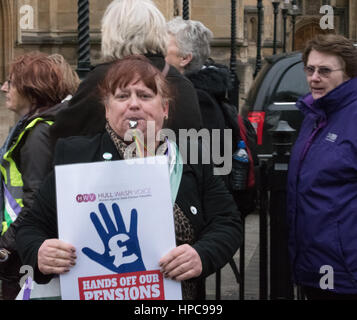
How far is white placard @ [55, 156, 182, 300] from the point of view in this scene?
2707 mm

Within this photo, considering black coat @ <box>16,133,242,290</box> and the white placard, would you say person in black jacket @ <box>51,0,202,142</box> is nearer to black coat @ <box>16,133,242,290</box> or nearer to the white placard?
black coat @ <box>16,133,242,290</box>

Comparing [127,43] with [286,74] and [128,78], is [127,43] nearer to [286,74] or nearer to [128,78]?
[128,78]

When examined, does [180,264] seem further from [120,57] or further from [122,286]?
[120,57]

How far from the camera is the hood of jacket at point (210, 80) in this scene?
4.50 m

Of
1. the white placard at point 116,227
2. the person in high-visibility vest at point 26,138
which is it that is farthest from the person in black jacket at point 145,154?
the person in high-visibility vest at point 26,138

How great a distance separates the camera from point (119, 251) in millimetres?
2717

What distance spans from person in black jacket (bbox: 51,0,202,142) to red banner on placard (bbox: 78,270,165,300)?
83cm

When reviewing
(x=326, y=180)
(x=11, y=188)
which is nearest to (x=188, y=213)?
(x=326, y=180)

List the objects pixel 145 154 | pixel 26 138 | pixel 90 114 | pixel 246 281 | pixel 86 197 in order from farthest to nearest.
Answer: pixel 246 281
pixel 26 138
pixel 90 114
pixel 145 154
pixel 86 197

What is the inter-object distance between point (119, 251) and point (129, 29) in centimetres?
118

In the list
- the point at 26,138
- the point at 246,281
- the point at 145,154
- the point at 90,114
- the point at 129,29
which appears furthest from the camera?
the point at 246,281

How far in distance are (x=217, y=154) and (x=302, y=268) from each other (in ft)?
3.51

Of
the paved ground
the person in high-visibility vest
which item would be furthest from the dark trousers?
the paved ground

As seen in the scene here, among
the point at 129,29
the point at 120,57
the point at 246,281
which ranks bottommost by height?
the point at 246,281
